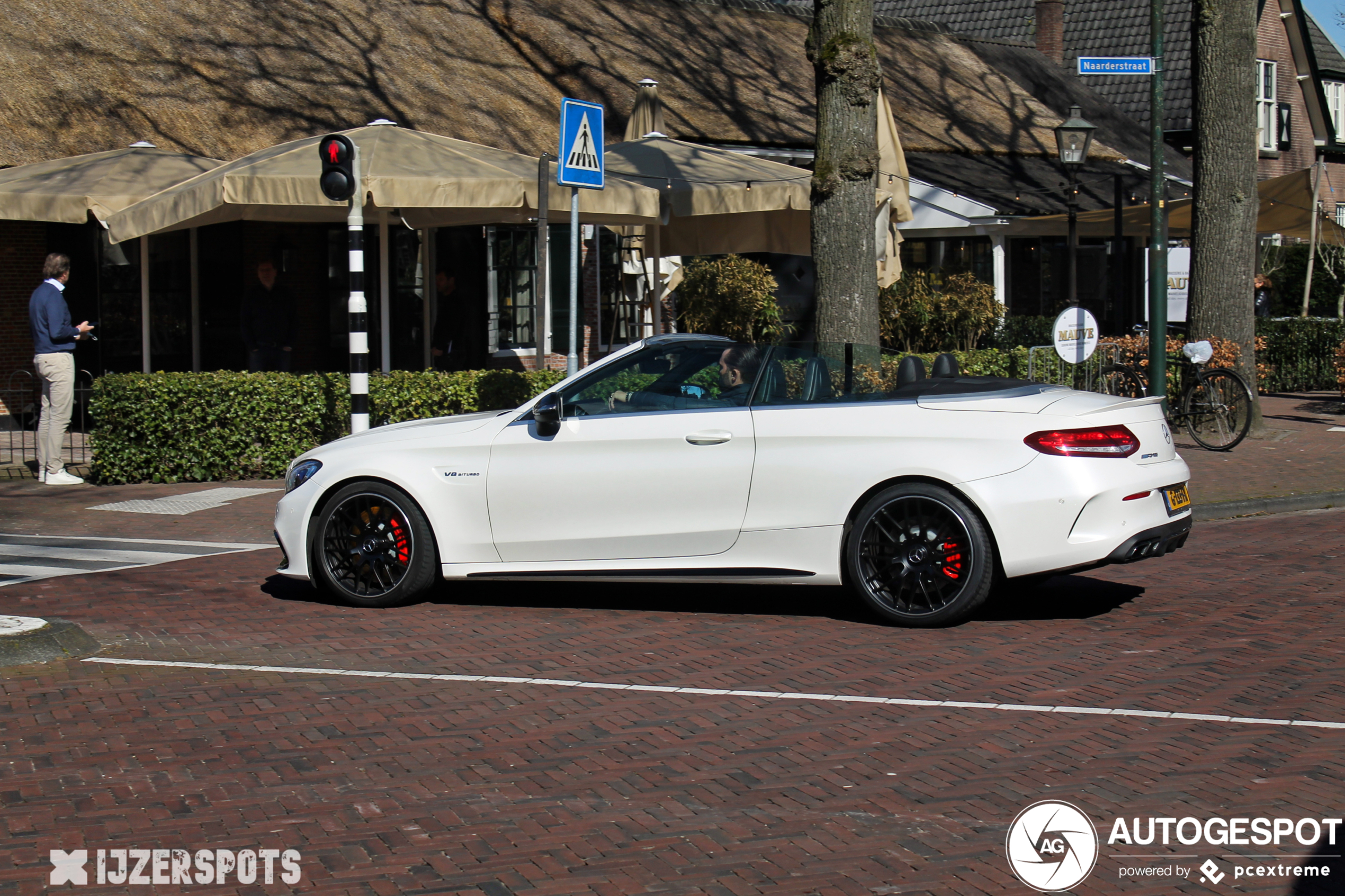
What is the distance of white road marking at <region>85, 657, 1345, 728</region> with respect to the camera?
5.59 metres

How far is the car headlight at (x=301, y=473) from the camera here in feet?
26.6

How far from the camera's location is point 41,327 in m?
13.2

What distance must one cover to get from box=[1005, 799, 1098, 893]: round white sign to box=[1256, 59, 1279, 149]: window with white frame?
3665cm

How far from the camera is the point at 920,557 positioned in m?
7.23

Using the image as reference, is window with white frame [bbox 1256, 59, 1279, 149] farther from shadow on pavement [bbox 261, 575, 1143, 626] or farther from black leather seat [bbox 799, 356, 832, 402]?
black leather seat [bbox 799, 356, 832, 402]

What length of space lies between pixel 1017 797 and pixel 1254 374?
12816 mm

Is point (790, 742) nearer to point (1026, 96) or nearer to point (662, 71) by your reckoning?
point (662, 71)

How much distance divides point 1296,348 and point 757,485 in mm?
18879

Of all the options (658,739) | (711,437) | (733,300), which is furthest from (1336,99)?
(658,739)

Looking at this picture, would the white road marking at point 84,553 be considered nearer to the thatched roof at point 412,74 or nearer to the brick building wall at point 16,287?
the brick building wall at point 16,287

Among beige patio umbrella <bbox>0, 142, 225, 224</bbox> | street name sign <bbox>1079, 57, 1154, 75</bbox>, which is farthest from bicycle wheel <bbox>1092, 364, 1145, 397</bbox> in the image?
beige patio umbrella <bbox>0, 142, 225, 224</bbox>

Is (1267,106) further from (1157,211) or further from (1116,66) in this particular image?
(1116,66)

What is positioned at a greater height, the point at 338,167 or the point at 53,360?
the point at 338,167

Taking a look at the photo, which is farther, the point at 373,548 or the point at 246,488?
the point at 246,488
